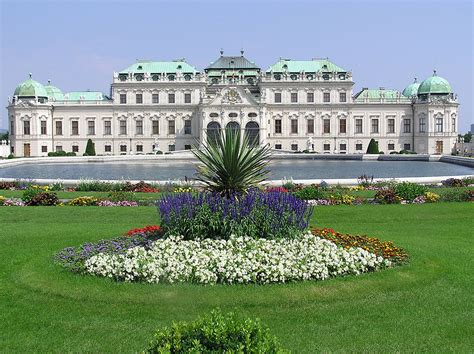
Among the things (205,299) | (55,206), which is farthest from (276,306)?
(55,206)

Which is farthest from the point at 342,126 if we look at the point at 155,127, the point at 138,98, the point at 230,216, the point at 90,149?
the point at 230,216

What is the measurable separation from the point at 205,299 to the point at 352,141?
78501 mm

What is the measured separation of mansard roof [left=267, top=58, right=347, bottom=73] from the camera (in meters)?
85.1

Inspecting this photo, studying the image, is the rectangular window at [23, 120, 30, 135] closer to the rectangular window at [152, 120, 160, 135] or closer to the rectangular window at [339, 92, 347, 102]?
the rectangular window at [152, 120, 160, 135]

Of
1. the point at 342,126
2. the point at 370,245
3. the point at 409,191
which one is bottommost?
the point at 370,245

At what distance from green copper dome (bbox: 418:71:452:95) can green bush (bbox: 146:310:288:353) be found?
277 ft

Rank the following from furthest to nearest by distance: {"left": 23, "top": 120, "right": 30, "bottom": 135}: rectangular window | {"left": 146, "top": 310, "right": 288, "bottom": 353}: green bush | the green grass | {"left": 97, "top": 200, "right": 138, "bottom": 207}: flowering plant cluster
A: {"left": 23, "top": 120, "right": 30, "bottom": 135}: rectangular window → {"left": 97, "top": 200, "right": 138, "bottom": 207}: flowering plant cluster → the green grass → {"left": 146, "top": 310, "right": 288, "bottom": 353}: green bush

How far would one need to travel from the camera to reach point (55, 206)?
2225 cm

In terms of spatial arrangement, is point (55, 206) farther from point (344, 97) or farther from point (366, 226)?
point (344, 97)

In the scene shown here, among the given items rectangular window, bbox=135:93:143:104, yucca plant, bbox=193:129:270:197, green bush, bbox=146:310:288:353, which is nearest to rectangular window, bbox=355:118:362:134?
rectangular window, bbox=135:93:143:104

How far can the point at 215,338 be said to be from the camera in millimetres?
5328

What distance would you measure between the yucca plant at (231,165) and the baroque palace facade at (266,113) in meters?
69.3

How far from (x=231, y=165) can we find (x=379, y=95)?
78.4 meters

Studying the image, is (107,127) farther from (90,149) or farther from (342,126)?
(342,126)
